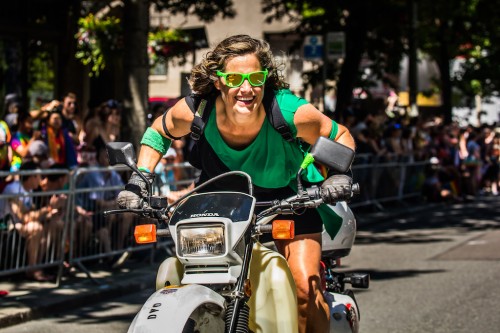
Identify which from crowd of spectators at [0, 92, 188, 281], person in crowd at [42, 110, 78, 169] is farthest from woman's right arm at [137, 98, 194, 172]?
person in crowd at [42, 110, 78, 169]

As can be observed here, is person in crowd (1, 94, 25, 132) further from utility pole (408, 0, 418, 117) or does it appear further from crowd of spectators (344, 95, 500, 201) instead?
utility pole (408, 0, 418, 117)

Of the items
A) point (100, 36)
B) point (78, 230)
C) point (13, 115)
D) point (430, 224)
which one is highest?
point (100, 36)

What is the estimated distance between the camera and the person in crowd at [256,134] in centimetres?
486

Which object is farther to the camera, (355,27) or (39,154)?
(355,27)

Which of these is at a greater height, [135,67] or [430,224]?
[135,67]

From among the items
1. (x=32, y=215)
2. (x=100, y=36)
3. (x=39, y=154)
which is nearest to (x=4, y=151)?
(x=39, y=154)

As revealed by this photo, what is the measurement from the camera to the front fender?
13.2 ft

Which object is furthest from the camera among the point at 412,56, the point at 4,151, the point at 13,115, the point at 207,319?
the point at 412,56

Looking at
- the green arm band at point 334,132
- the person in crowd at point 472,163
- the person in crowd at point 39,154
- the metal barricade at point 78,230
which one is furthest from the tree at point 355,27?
the green arm band at point 334,132

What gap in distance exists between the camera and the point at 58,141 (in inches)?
465

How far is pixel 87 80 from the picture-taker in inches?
909

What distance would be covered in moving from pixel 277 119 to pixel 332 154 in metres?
0.46

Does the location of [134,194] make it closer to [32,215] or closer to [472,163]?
[32,215]

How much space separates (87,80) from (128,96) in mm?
10567
